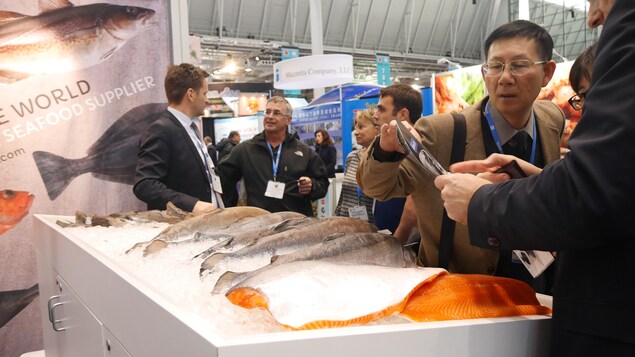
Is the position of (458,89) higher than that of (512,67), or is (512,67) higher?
(512,67)

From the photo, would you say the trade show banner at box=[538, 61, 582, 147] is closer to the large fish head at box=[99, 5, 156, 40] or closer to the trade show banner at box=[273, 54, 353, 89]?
the trade show banner at box=[273, 54, 353, 89]

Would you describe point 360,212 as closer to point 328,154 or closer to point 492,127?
point 492,127

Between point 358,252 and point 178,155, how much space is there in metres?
2.34

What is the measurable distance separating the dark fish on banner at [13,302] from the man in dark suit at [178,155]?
1258 millimetres

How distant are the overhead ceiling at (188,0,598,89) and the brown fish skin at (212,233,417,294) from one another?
64.1 ft

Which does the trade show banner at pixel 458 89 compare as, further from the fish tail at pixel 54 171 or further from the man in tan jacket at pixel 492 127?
the man in tan jacket at pixel 492 127

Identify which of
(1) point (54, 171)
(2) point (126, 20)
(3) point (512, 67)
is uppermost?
(2) point (126, 20)

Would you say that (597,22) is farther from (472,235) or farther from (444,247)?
(444,247)

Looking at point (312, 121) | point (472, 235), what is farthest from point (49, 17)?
point (312, 121)

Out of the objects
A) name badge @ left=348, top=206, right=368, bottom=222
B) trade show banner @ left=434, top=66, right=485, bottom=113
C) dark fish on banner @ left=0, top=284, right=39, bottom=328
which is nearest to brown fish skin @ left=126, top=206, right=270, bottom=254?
name badge @ left=348, top=206, right=368, bottom=222

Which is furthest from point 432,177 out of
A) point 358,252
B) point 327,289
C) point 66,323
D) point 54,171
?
point 54,171

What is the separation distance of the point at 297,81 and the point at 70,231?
9913 millimetres

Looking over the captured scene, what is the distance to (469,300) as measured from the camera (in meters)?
1.08

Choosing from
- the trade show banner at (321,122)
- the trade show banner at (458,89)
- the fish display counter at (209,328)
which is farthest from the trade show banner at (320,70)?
the fish display counter at (209,328)
